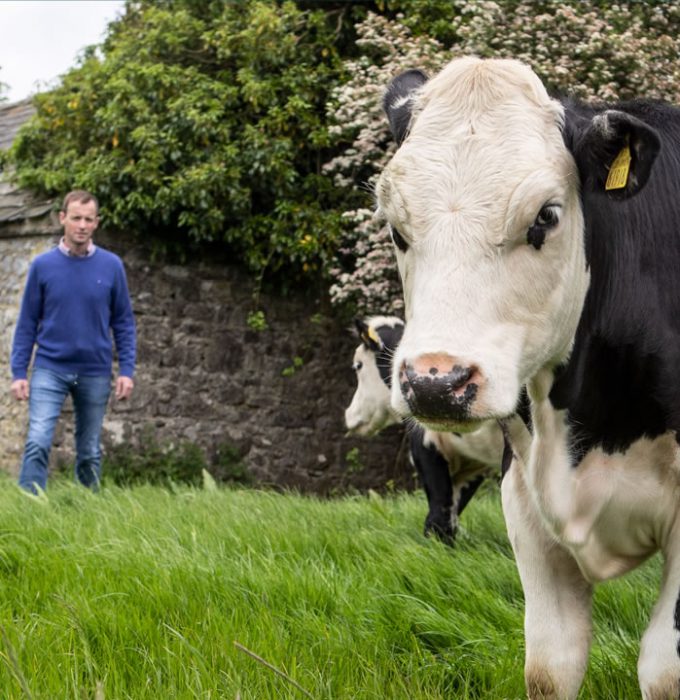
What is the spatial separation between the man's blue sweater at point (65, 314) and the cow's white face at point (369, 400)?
1.68m

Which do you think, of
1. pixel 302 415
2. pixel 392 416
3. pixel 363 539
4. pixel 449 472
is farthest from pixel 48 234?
pixel 363 539

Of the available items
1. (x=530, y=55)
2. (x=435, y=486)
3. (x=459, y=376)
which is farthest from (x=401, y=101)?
(x=530, y=55)

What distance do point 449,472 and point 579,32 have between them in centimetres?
452

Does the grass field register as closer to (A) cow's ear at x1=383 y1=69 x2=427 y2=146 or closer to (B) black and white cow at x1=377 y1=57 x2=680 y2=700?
(B) black and white cow at x1=377 y1=57 x2=680 y2=700

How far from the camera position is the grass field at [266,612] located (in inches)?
120

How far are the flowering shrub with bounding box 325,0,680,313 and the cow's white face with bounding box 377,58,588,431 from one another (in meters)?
5.29

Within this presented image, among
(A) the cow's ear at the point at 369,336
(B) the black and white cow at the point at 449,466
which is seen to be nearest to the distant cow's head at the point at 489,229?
(B) the black and white cow at the point at 449,466

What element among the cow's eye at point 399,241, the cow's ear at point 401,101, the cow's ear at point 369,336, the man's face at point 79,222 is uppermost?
the cow's ear at point 401,101

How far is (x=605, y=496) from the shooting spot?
2.81 meters

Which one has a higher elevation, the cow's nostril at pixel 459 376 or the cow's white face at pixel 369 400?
the cow's nostril at pixel 459 376

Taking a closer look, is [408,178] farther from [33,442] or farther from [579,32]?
[579,32]

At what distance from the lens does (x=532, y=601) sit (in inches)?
120

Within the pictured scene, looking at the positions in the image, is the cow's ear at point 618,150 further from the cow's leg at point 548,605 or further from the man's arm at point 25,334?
the man's arm at point 25,334

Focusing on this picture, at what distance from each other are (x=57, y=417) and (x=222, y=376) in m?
4.28
